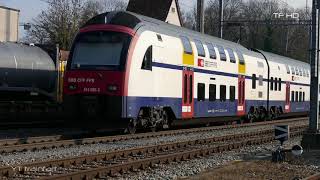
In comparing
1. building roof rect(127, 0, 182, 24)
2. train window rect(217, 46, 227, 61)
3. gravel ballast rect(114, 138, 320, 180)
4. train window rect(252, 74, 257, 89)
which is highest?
building roof rect(127, 0, 182, 24)

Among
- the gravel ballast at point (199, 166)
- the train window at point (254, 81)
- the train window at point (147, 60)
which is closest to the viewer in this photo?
the gravel ballast at point (199, 166)

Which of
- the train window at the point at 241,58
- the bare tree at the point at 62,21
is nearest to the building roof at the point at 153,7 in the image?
the bare tree at the point at 62,21

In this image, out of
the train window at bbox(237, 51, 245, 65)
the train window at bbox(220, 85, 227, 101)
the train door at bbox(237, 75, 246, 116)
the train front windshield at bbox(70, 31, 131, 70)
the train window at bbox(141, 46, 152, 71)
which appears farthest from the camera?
the train window at bbox(237, 51, 245, 65)

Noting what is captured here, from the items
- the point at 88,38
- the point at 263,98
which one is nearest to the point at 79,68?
the point at 88,38

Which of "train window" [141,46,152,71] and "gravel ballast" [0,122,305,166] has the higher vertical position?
"train window" [141,46,152,71]

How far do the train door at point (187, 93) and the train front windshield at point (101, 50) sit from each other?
398cm

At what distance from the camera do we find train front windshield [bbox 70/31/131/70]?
56.9 feet

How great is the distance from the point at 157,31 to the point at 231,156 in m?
6.45

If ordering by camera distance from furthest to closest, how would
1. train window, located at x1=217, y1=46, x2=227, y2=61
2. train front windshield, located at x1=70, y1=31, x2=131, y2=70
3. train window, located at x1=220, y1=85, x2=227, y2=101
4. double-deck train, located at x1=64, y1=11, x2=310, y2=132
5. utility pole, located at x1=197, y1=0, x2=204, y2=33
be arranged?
utility pole, located at x1=197, y1=0, x2=204, y2=33
train window, located at x1=220, y1=85, x2=227, y2=101
train window, located at x1=217, y1=46, x2=227, y2=61
train front windshield, located at x1=70, y1=31, x2=131, y2=70
double-deck train, located at x1=64, y1=11, x2=310, y2=132

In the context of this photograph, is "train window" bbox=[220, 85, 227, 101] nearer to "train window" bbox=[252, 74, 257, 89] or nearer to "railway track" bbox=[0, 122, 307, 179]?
"train window" bbox=[252, 74, 257, 89]

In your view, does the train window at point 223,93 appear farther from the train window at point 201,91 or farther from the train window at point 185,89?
the train window at point 185,89

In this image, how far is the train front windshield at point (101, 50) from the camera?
17.3m

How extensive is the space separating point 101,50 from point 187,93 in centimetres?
479

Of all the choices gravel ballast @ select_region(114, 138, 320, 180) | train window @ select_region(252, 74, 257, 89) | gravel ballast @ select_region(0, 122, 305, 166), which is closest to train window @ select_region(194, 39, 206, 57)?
gravel ballast @ select_region(0, 122, 305, 166)
